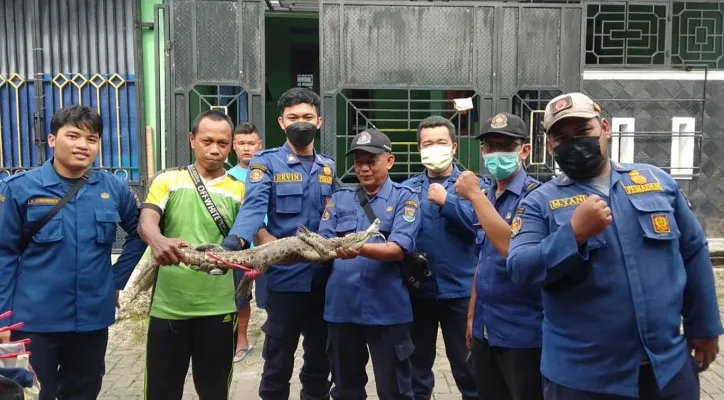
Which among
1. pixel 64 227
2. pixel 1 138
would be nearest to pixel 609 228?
pixel 64 227

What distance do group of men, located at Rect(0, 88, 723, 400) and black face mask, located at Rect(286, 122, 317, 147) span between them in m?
0.01

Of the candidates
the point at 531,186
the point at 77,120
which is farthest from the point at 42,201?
the point at 531,186

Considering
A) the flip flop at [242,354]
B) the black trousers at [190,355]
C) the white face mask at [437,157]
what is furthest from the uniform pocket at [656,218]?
the flip flop at [242,354]

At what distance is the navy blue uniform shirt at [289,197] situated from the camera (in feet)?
10.9

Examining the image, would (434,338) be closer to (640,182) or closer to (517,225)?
(517,225)

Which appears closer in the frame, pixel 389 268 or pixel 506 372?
pixel 506 372

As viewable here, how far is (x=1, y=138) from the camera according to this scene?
21.9 ft

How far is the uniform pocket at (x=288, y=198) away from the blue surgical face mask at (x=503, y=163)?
1094 millimetres

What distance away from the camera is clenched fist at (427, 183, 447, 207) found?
330 centimetres

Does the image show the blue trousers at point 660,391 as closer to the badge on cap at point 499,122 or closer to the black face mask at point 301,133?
the badge on cap at point 499,122

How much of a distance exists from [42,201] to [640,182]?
2628 millimetres

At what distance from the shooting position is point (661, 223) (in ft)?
6.64

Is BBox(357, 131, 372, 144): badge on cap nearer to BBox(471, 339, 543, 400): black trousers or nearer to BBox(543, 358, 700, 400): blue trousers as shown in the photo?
BBox(471, 339, 543, 400): black trousers

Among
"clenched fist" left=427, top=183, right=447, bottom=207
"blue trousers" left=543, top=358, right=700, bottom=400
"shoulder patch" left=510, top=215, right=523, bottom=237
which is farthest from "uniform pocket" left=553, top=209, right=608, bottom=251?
"clenched fist" left=427, top=183, right=447, bottom=207
